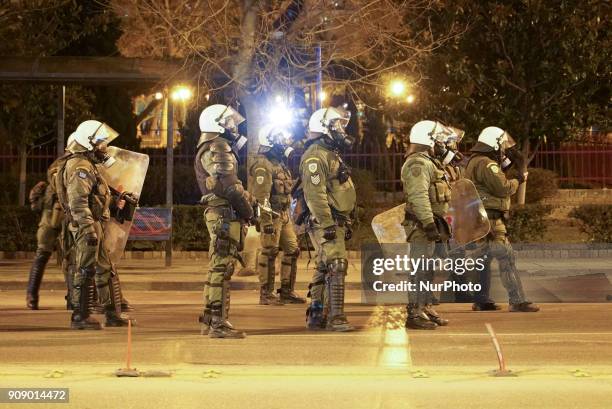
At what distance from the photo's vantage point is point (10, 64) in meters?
19.4

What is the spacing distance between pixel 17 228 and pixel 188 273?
4.81 meters

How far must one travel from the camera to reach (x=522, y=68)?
79.7 feet

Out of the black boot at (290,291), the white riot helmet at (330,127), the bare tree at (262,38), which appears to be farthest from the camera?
the bare tree at (262,38)

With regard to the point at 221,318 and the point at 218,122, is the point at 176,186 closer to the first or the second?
the point at 221,318

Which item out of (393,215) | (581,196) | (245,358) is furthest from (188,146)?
(245,358)

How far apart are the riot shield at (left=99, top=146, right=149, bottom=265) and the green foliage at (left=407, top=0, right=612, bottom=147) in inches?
457

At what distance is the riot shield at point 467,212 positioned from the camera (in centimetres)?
1295

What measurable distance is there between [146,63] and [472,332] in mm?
9251

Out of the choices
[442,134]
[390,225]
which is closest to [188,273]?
[390,225]

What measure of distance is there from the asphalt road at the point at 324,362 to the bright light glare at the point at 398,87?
1240 cm

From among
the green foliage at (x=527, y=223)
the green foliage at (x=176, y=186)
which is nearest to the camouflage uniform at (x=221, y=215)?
the green foliage at (x=527, y=223)

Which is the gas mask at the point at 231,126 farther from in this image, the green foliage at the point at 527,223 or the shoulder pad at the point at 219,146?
the green foliage at the point at 527,223

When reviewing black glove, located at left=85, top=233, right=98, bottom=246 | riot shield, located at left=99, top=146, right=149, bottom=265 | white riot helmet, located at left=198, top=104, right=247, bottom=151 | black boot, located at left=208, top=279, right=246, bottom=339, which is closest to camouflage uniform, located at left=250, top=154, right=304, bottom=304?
riot shield, located at left=99, top=146, right=149, bottom=265

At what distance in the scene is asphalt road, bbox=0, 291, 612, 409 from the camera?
26.5 feet
